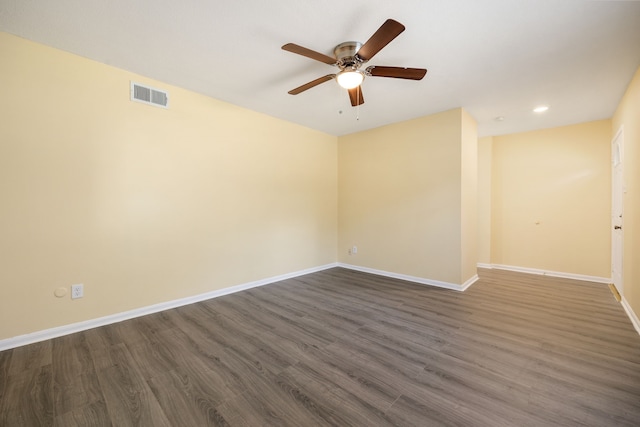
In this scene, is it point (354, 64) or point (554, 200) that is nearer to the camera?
point (354, 64)

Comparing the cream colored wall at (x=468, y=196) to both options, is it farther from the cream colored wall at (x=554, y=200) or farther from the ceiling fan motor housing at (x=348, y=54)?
the ceiling fan motor housing at (x=348, y=54)

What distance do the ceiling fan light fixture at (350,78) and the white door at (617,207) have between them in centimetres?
358

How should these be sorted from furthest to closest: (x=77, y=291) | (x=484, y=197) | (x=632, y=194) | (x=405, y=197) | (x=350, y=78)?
(x=484, y=197) < (x=405, y=197) < (x=632, y=194) < (x=77, y=291) < (x=350, y=78)

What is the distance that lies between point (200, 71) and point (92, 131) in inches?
A: 47.6

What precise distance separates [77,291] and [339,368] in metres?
2.55

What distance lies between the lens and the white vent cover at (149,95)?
8.92 ft

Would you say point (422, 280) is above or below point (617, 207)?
below

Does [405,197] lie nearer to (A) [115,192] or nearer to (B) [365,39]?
(B) [365,39]

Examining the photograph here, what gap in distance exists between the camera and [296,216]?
4418 mm

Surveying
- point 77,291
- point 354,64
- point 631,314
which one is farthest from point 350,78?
point 631,314

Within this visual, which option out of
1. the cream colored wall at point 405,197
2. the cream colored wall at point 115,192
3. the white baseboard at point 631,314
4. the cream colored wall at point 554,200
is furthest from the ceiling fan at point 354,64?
the cream colored wall at point 554,200

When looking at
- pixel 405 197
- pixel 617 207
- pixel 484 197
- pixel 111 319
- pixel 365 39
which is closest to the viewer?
pixel 365 39

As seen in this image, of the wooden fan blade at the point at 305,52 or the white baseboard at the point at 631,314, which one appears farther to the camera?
the white baseboard at the point at 631,314

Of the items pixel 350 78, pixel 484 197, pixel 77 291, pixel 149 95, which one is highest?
pixel 149 95
